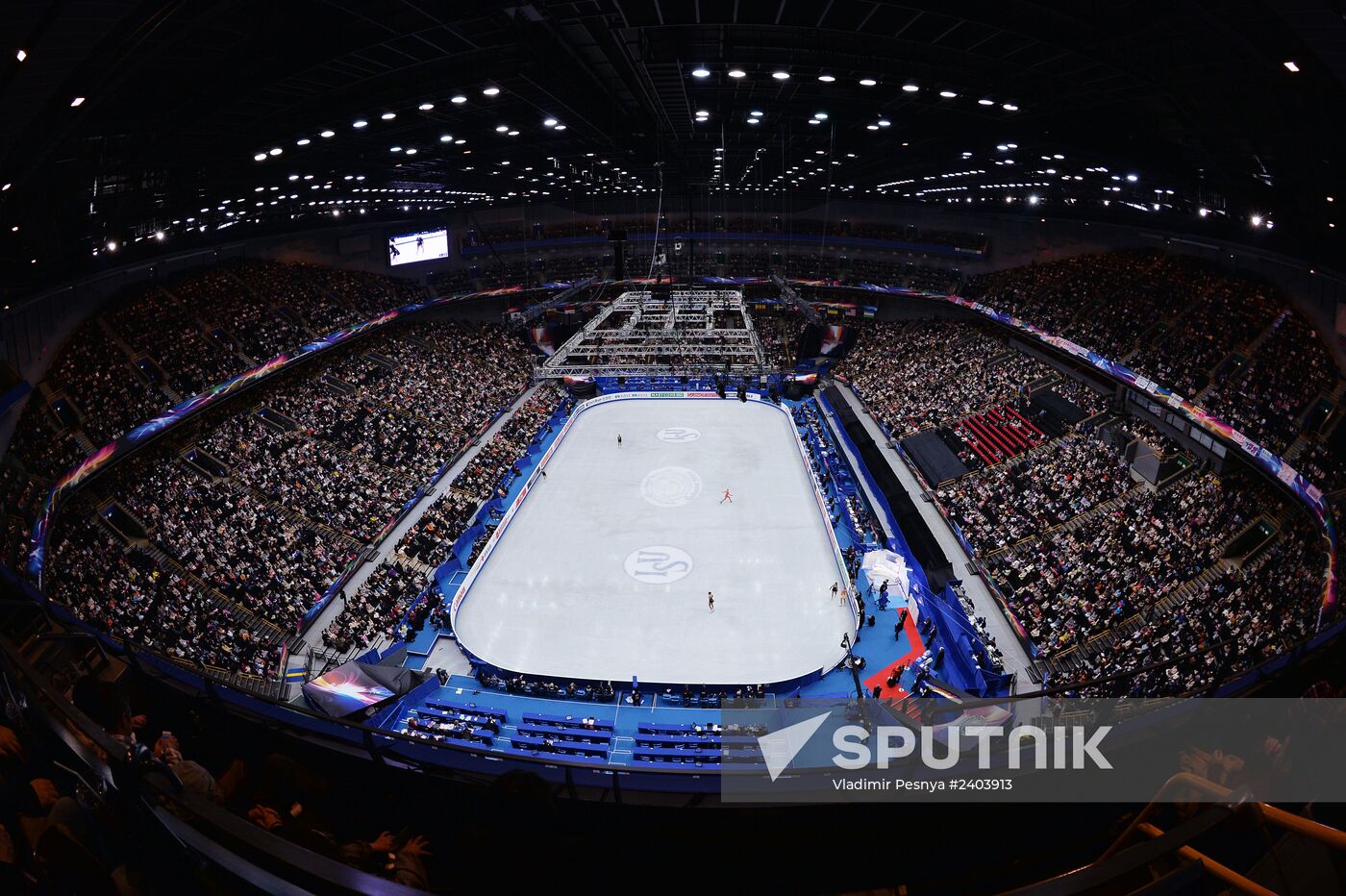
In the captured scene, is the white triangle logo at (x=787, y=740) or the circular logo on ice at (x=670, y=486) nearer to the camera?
the white triangle logo at (x=787, y=740)

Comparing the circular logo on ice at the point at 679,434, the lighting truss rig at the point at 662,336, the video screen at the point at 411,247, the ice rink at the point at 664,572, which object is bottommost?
the ice rink at the point at 664,572

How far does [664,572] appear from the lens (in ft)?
75.2

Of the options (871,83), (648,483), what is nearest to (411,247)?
(648,483)

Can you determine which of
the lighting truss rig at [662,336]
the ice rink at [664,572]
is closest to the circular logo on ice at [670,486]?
the ice rink at [664,572]

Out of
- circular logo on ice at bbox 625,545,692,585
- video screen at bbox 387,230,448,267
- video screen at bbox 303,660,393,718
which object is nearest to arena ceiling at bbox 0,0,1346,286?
video screen at bbox 303,660,393,718

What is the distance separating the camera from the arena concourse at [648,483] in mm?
4023

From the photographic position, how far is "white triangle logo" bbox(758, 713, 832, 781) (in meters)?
13.1

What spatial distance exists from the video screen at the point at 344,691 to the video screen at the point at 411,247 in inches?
1458

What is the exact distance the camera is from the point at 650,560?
77.6ft

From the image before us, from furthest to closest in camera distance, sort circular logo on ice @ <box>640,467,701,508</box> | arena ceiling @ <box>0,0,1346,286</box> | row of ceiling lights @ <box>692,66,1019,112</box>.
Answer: circular logo on ice @ <box>640,467,701,508</box> → row of ceiling lights @ <box>692,66,1019,112</box> → arena ceiling @ <box>0,0,1346,286</box>

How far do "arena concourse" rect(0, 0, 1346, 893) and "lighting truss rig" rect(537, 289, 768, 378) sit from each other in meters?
0.40

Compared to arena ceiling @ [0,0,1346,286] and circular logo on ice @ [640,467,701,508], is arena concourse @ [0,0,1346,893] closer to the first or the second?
arena ceiling @ [0,0,1346,286]

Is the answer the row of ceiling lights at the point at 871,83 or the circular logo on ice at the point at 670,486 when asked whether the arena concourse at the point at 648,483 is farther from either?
the circular logo on ice at the point at 670,486

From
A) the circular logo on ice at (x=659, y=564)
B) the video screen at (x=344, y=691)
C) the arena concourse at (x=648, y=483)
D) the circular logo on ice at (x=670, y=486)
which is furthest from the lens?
the circular logo on ice at (x=670, y=486)
